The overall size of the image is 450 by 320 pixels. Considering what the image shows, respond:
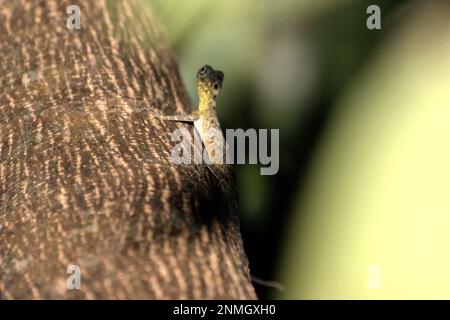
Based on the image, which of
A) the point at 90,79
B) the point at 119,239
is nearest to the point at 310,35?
the point at 90,79

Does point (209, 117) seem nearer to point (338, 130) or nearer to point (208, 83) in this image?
point (208, 83)

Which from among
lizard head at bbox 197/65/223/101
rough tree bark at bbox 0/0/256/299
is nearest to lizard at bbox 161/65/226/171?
lizard head at bbox 197/65/223/101

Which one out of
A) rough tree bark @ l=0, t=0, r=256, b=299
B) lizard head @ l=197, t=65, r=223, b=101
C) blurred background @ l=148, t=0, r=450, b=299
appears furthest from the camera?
lizard head @ l=197, t=65, r=223, b=101

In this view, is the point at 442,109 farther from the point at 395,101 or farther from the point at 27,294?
the point at 27,294

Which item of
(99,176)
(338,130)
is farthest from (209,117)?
(99,176)

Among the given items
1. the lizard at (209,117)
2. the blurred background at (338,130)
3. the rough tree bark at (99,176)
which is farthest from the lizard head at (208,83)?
the rough tree bark at (99,176)

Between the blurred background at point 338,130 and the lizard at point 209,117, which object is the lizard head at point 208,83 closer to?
the lizard at point 209,117

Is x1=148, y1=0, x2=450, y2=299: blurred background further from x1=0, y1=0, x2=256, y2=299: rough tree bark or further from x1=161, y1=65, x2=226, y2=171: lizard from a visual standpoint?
x1=0, y1=0, x2=256, y2=299: rough tree bark
